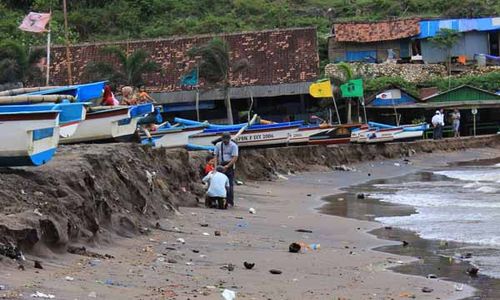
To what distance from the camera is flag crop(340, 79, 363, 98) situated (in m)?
43.5

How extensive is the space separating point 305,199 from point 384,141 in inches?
758

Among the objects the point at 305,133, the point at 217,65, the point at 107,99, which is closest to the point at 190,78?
the point at 217,65

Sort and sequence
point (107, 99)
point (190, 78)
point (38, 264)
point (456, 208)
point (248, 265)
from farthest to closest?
point (190, 78), point (456, 208), point (107, 99), point (248, 265), point (38, 264)

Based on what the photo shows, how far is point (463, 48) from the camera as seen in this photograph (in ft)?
185

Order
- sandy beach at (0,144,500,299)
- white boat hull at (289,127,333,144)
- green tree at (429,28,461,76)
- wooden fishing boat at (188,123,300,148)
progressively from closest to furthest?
1. sandy beach at (0,144,500,299)
2. wooden fishing boat at (188,123,300,148)
3. white boat hull at (289,127,333,144)
4. green tree at (429,28,461,76)

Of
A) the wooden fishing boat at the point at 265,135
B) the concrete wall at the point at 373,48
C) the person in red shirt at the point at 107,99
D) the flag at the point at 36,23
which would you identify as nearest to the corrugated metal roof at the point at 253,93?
the concrete wall at the point at 373,48

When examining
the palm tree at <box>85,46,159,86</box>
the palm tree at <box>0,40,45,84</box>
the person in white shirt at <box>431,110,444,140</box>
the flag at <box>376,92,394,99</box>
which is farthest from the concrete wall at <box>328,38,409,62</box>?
the palm tree at <box>0,40,45,84</box>

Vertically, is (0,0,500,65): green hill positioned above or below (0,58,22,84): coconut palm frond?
above

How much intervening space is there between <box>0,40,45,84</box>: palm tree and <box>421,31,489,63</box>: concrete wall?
25601 mm

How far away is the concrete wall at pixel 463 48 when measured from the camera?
5578 cm

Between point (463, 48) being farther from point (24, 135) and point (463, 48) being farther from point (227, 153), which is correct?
point (24, 135)

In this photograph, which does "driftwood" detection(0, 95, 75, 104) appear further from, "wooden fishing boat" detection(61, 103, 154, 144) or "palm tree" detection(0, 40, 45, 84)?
"palm tree" detection(0, 40, 45, 84)

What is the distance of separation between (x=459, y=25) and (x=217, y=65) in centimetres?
2006

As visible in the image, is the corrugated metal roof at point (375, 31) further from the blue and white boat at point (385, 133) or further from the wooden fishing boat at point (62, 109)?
the wooden fishing boat at point (62, 109)
